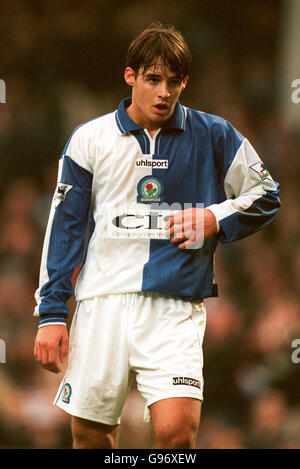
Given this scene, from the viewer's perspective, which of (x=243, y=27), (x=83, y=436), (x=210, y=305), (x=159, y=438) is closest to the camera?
(x=159, y=438)

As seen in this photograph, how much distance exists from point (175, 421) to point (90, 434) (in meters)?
0.38

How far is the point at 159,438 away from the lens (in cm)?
212

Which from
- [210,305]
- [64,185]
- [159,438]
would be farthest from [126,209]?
[210,305]

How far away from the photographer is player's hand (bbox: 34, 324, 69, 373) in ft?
7.63

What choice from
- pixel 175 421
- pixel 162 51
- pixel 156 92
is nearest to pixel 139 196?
pixel 156 92

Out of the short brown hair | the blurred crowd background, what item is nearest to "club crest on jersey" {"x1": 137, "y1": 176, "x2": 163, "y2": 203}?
the short brown hair

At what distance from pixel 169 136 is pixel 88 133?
264mm

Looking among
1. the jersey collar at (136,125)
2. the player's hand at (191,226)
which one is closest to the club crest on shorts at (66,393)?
the player's hand at (191,226)

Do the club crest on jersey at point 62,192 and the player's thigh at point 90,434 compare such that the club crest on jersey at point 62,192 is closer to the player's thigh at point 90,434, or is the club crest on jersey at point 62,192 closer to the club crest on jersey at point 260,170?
the club crest on jersey at point 260,170

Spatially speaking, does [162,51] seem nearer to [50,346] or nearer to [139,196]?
[139,196]

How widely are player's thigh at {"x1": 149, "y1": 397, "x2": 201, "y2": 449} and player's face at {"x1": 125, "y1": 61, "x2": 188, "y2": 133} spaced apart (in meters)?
0.87

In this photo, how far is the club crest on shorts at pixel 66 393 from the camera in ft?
7.77

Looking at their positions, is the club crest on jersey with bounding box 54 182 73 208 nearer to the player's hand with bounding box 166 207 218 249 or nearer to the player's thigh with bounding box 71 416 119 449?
the player's hand with bounding box 166 207 218 249

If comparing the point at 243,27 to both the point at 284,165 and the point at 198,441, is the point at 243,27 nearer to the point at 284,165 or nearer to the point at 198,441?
the point at 284,165
